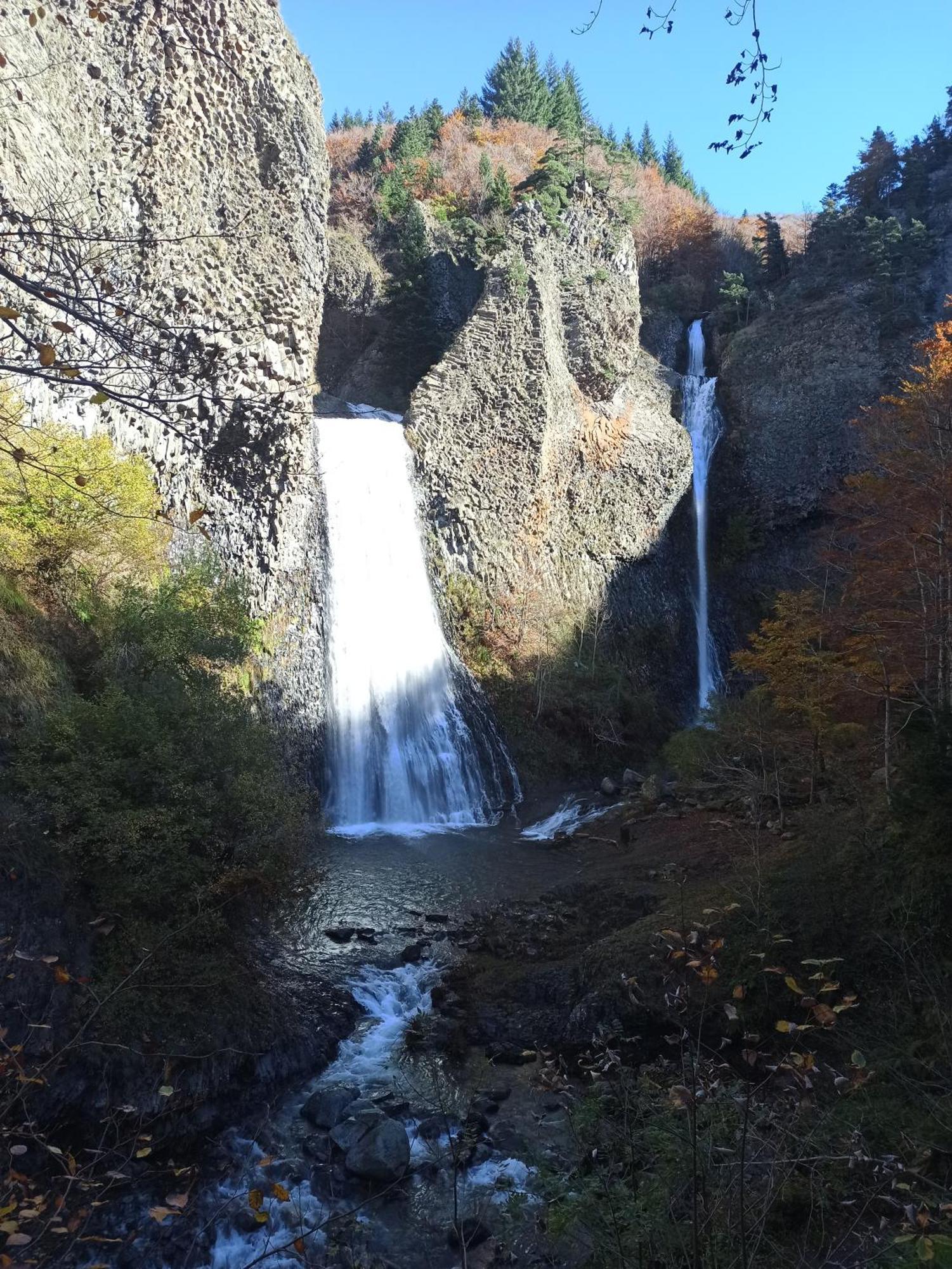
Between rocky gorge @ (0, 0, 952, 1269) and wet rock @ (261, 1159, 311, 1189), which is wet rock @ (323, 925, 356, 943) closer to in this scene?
rocky gorge @ (0, 0, 952, 1269)

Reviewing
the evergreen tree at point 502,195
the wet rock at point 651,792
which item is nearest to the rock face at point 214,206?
the wet rock at point 651,792

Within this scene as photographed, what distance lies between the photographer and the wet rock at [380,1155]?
7820 millimetres

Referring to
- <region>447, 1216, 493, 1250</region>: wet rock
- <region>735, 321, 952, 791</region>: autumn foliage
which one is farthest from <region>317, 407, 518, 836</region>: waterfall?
<region>447, 1216, 493, 1250</region>: wet rock

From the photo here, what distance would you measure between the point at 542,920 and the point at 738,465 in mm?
24996

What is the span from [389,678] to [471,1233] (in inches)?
624

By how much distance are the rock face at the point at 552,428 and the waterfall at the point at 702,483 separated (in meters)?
1.99

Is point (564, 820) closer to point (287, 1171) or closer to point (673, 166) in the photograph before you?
point (287, 1171)

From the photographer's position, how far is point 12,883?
29.2ft

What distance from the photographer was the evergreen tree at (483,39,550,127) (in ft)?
174

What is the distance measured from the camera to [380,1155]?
7.91 m

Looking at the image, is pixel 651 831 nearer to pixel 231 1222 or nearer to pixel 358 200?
pixel 231 1222

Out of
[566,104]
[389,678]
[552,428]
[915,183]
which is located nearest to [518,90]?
[566,104]

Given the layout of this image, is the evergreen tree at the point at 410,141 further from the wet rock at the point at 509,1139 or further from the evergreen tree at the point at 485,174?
the wet rock at the point at 509,1139

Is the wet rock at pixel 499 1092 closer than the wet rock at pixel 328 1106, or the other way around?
the wet rock at pixel 328 1106
